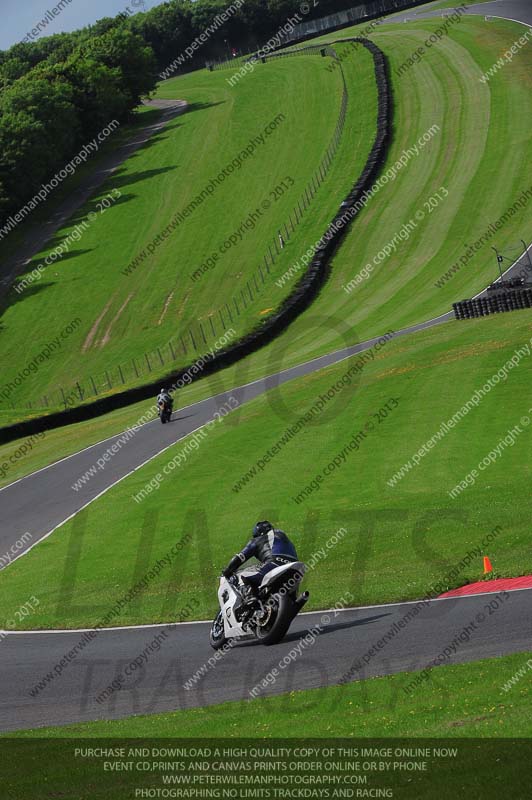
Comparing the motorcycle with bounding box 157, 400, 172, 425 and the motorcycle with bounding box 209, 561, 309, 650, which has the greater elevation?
the motorcycle with bounding box 209, 561, 309, 650

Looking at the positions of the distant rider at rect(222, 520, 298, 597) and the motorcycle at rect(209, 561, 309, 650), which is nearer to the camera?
the motorcycle at rect(209, 561, 309, 650)

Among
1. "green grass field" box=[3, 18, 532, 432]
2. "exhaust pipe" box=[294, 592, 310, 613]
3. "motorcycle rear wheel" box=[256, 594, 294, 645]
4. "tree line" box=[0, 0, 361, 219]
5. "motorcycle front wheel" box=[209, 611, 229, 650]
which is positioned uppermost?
"tree line" box=[0, 0, 361, 219]

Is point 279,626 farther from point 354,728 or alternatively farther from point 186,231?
point 186,231

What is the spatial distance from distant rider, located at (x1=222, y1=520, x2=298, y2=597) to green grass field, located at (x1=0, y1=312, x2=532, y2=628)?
2.82 metres

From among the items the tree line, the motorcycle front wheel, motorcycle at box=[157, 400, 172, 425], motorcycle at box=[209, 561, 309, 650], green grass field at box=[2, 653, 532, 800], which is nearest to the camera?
green grass field at box=[2, 653, 532, 800]

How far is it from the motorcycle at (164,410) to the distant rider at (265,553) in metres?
25.5

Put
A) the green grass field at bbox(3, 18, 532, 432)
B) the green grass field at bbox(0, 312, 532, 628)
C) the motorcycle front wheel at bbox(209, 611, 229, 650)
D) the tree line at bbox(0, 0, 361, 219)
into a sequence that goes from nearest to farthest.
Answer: the motorcycle front wheel at bbox(209, 611, 229, 650) < the green grass field at bbox(0, 312, 532, 628) < the green grass field at bbox(3, 18, 532, 432) < the tree line at bbox(0, 0, 361, 219)

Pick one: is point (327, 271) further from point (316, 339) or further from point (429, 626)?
point (429, 626)

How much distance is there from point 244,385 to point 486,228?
24.9 meters

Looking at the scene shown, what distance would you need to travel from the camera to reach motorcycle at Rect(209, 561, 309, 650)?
14.1 metres

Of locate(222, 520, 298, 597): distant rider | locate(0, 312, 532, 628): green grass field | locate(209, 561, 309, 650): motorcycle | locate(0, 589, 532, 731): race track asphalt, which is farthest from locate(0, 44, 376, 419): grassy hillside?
locate(222, 520, 298, 597): distant rider

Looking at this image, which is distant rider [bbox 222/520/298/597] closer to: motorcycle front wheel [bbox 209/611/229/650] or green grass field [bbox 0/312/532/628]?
motorcycle front wheel [bbox 209/611/229/650]
